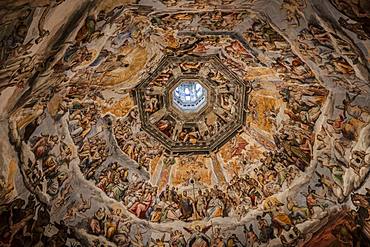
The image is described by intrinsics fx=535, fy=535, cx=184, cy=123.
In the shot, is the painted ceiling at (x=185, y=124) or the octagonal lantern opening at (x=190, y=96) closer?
the painted ceiling at (x=185, y=124)

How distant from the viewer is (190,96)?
14883mm

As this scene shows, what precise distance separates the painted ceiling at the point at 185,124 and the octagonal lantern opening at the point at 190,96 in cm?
6

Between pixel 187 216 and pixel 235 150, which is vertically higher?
pixel 235 150

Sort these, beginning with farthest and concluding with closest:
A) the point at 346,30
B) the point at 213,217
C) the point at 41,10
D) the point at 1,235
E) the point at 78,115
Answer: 1. the point at 213,217
2. the point at 78,115
3. the point at 1,235
4. the point at 346,30
5. the point at 41,10

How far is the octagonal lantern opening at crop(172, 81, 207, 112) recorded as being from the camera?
571 inches

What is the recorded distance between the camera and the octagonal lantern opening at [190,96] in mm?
14516

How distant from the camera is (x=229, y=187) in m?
14.7

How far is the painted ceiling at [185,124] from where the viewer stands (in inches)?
403

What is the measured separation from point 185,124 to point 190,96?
0.86 m

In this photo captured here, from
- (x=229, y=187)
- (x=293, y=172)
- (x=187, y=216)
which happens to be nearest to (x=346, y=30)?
(x=293, y=172)

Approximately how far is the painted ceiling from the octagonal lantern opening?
0.06 meters

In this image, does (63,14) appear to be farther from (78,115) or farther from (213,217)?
(213,217)

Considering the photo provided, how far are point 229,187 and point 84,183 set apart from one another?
156 inches

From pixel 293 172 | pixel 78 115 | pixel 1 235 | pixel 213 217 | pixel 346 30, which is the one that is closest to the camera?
pixel 346 30
